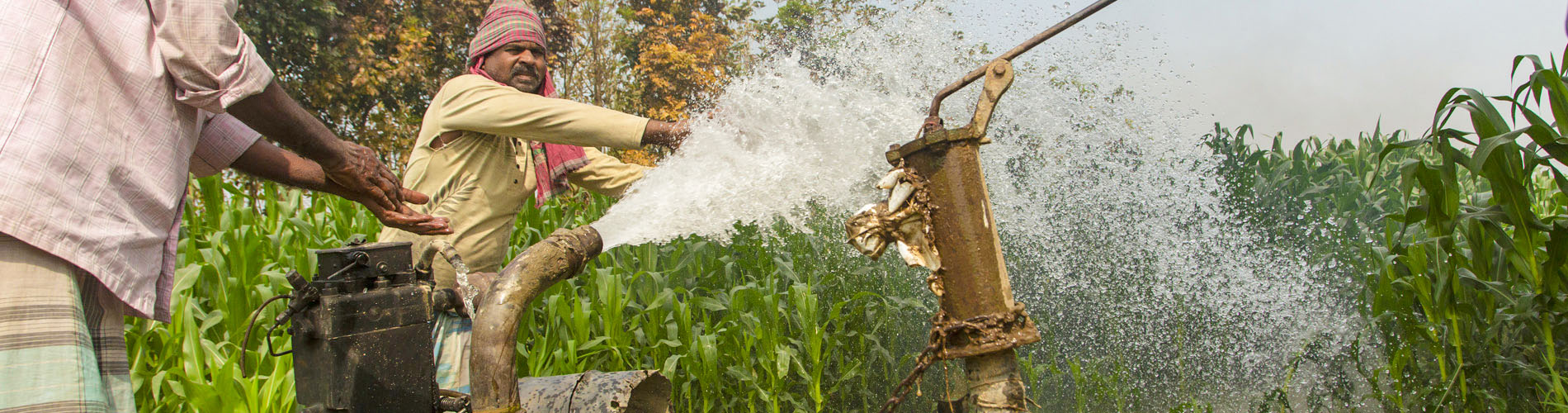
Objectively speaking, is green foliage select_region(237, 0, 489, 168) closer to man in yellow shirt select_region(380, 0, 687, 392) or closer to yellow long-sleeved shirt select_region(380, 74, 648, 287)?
man in yellow shirt select_region(380, 0, 687, 392)

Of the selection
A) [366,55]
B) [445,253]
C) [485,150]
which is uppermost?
[366,55]

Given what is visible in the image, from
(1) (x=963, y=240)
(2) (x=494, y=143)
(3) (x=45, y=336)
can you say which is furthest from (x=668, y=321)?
(3) (x=45, y=336)

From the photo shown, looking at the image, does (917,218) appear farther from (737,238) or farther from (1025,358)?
(737,238)

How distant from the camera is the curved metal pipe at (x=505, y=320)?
188 centimetres

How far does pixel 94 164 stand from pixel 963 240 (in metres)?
1.39

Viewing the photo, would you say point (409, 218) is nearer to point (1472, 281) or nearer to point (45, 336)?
point (45, 336)

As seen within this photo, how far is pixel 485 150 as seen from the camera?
2.52m

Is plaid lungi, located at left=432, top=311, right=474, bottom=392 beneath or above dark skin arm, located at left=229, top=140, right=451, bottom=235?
beneath

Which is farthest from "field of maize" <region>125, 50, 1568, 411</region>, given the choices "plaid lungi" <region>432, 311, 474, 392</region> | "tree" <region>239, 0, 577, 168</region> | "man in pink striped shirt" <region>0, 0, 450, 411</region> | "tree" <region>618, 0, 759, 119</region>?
"tree" <region>618, 0, 759, 119</region>

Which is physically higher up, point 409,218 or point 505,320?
point 409,218

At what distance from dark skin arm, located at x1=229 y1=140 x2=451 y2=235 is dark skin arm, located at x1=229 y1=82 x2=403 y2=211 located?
0.01m

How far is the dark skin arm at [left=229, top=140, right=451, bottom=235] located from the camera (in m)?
1.80

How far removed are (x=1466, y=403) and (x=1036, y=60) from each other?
199cm

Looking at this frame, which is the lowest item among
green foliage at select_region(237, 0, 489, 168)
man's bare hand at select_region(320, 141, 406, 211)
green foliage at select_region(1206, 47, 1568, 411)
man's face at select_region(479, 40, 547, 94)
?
green foliage at select_region(1206, 47, 1568, 411)
